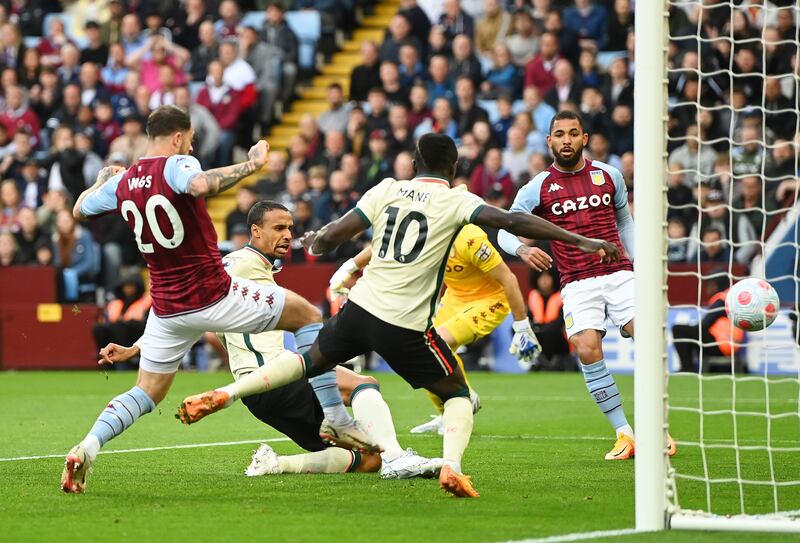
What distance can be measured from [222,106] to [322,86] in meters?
2.54

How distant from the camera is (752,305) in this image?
9734 mm

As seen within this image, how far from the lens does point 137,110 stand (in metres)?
23.7

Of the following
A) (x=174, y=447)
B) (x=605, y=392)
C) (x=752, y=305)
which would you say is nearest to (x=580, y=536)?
(x=605, y=392)

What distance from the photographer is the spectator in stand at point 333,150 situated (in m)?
21.6

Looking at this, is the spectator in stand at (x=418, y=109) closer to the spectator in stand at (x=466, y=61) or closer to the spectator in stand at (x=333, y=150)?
the spectator in stand at (x=466, y=61)

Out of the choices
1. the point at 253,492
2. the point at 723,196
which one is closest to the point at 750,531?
the point at 253,492

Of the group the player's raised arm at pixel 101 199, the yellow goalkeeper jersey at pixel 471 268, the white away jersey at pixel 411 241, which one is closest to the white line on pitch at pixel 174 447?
the yellow goalkeeper jersey at pixel 471 268

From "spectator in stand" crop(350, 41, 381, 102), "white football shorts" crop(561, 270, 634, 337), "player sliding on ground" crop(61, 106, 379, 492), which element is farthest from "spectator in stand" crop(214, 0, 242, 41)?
"player sliding on ground" crop(61, 106, 379, 492)

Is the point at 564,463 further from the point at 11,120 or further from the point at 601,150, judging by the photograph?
the point at 11,120

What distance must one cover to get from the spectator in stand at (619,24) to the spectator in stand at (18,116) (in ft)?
33.7

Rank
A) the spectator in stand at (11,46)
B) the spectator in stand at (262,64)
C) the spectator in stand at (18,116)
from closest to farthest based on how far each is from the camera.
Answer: the spectator in stand at (262,64) → the spectator in stand at (18,116) → the spectator in stand at (11,46)

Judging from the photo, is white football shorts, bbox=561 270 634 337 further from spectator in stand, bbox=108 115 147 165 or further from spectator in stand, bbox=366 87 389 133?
spectator in stand, bbox=108 115 147 165

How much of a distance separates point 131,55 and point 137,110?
5.08ft

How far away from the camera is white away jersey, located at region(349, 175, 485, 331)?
299 inches
